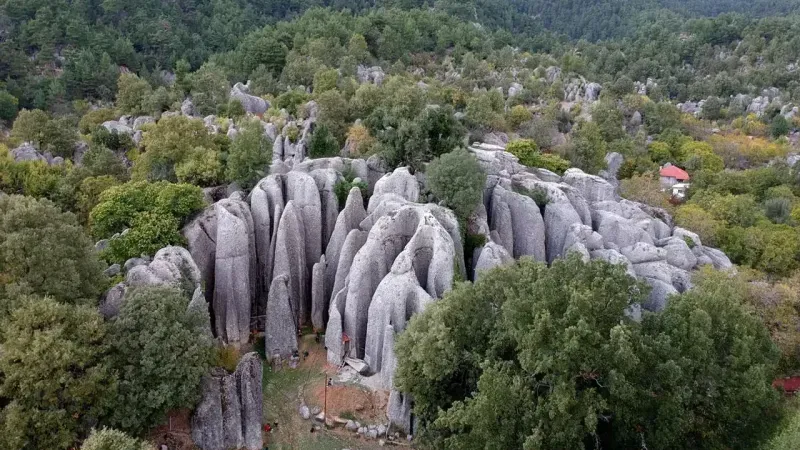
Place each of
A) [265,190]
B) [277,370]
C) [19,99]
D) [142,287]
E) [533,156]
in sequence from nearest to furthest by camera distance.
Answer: [142,287] → [277,370] → [265,190] → [533,156] → [19,99]

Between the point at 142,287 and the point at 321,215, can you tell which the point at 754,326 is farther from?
the point at 142,287

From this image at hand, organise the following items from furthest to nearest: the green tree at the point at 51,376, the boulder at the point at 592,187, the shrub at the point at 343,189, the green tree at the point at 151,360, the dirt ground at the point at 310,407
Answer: the boulder at the point at 592,187 → the shrub at the point at 343,189 → the dirt ground at the point at 310,407 → the green tree at the point at 151,360 → the green tree at the point at 51,376

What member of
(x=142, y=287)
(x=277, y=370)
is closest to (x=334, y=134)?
(x=277, y=370)

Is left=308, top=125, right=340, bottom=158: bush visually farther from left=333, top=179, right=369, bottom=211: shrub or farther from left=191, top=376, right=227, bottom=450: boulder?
left=191, top=376, right=227, bottom=450: boulder

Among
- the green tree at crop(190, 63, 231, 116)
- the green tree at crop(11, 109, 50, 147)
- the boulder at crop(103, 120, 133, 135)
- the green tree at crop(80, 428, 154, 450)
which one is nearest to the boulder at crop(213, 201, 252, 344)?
the green tree at crop(80, 428, 154, 450)

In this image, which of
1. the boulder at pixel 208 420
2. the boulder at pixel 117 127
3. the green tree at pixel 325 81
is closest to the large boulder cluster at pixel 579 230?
the boulder at pixel 208 420

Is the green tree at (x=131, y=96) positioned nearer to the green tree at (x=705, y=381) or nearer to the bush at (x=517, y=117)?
the bush at (x=517, y=117)
